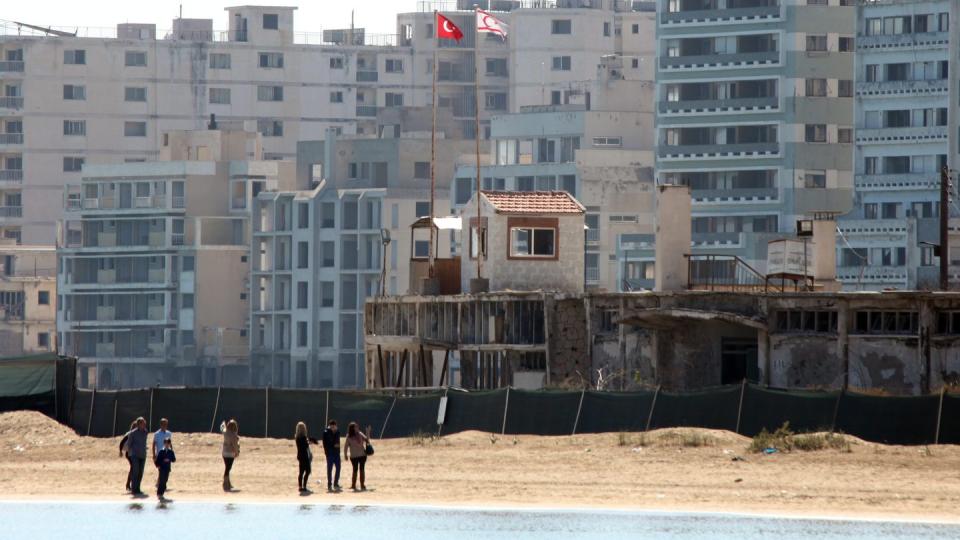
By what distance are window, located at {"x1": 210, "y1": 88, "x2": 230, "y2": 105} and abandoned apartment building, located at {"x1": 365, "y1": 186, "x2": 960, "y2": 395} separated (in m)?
105

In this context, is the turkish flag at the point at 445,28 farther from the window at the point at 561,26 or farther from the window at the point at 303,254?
the window at the point at 561,26

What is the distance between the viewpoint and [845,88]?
132625 millimetres

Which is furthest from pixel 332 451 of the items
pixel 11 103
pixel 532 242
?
pixel 11 103

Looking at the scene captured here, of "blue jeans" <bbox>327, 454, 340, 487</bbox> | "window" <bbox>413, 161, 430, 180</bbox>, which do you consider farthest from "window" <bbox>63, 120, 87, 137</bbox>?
"blue jeans" <bbox>327, 454, 340, 487</bbox>

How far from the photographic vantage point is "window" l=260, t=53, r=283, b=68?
7136 inches

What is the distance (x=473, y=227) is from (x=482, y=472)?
20063 mm

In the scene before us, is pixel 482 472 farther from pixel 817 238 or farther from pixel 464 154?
pixel 464 154

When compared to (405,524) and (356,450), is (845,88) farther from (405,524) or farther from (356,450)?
(405,524)

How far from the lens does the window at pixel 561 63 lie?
177 m

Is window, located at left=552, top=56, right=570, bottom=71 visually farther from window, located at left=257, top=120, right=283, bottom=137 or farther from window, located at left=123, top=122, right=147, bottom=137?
window, located at left=123, top=122, right=147, bottom=137

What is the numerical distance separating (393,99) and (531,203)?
116m

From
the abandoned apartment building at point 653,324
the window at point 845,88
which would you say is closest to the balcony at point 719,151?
the window at point 845,88

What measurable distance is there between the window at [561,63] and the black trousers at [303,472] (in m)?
131

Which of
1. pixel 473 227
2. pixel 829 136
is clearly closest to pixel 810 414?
pixel 473 227
